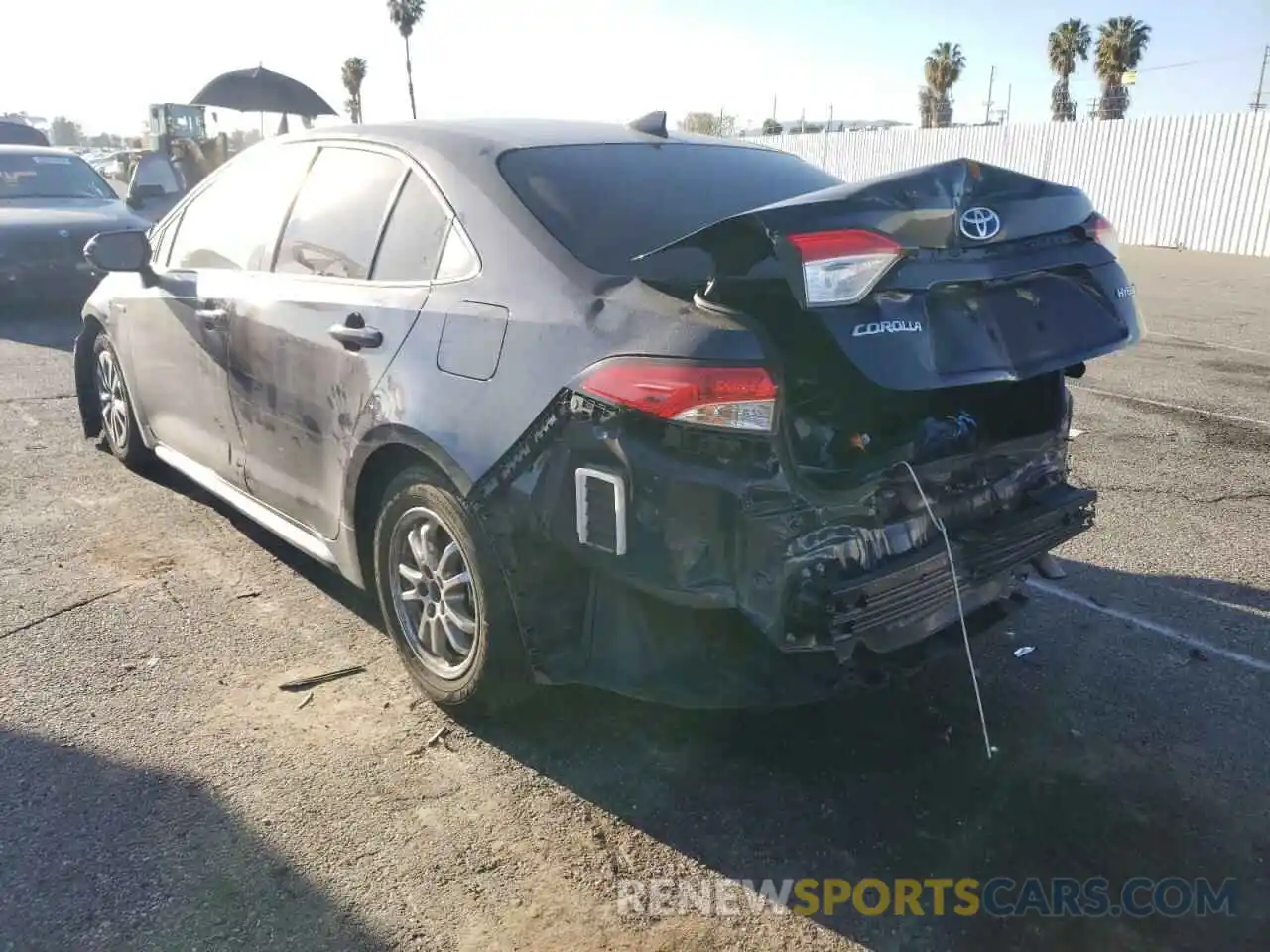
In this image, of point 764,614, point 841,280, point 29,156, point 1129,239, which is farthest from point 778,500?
point 1129,239

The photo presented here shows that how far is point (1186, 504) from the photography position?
5250 mm

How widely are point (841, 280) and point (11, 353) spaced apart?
29.6 ft

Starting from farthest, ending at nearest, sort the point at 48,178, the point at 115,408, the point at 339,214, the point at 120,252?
the point at 48,178, the point at 115,408, the point at 120,252, the point at 339,214

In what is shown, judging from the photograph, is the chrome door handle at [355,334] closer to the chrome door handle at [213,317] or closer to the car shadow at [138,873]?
the chrome door handle at [213,317]

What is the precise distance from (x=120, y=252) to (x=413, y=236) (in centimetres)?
207

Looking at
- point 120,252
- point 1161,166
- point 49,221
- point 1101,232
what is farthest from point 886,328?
point 1161,166

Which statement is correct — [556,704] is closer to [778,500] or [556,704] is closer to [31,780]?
[778,500]

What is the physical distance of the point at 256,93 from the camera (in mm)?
15453

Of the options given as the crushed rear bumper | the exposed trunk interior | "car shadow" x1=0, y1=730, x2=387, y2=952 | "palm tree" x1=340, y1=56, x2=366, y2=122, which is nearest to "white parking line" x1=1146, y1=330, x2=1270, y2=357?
the crushed rear bumper

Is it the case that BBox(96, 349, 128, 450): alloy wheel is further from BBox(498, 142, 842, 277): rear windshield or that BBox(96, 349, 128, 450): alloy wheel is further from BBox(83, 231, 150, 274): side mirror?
BBox(498, 142, 842, 277): rear windshield

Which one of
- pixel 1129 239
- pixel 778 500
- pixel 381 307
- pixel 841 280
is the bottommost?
pixel 1129 239

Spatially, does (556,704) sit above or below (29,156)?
below

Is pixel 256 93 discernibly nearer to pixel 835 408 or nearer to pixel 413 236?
pixel 413 236

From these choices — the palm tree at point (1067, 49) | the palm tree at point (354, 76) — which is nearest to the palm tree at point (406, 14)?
the palm tree at point (354, 76)
